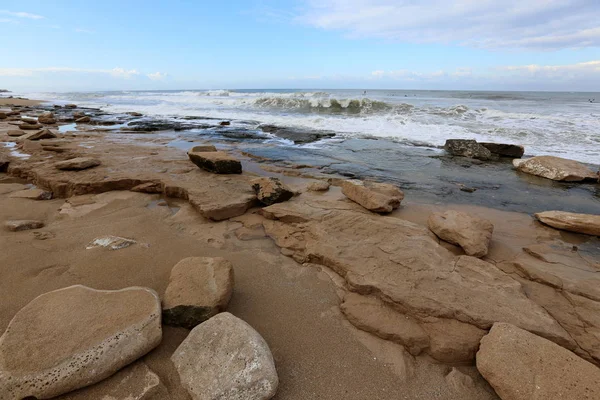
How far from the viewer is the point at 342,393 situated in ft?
5.28

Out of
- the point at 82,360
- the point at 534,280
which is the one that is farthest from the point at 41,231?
the point at 534,280

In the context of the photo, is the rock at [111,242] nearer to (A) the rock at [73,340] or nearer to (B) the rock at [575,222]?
(A) the rock at [73,340]

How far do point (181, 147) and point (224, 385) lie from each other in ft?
23.8

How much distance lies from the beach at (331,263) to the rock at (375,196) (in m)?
0.11

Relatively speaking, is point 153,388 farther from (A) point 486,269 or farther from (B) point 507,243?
(B) point 507,243

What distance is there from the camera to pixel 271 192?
391 centimetres

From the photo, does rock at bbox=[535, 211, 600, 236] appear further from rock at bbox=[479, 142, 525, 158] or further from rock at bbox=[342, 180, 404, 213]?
rock at bbox=[479, 142, 525, 158]

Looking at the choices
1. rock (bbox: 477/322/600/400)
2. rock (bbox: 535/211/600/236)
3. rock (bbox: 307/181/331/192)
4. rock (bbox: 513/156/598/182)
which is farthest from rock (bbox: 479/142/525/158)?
rock (bbox: 477/322/600/400)

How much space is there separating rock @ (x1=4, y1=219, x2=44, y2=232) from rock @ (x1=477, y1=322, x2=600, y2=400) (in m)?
4.09

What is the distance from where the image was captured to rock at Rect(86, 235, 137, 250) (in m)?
2.83

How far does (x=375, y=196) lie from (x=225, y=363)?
276 cm

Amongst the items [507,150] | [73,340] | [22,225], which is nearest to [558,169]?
[507,150]

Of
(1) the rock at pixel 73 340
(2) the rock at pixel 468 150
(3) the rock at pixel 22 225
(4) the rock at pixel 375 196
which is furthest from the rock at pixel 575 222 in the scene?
(3) the rock at pixel 22 225

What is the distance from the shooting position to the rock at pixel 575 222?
10.9 feet
